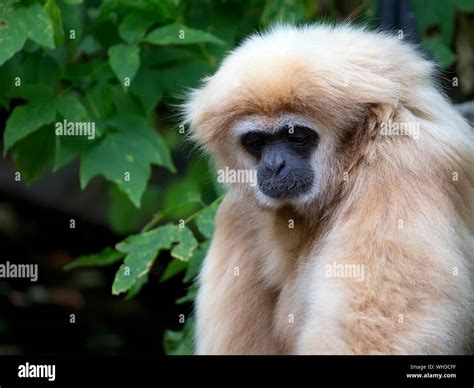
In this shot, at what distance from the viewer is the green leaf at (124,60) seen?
16.2ft

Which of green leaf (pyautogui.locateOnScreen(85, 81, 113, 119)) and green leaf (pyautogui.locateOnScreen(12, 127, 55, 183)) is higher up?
green leaf (pyautogui.locateOnScreen(85, 81, 113, 119))

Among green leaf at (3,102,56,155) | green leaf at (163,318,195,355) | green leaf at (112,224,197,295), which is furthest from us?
green leaf at (163,318,195,355)

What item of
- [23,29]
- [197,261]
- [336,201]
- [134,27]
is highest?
[134,27]

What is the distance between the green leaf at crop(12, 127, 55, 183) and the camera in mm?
5344

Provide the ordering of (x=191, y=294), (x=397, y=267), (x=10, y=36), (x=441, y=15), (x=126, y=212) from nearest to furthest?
(x=397, y=267) < (x=10, y=36) < (x=191, y=294) < (x=441, y=15) < (x=126, y=212)

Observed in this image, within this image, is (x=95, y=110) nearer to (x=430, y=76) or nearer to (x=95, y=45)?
(x=95, y=45)

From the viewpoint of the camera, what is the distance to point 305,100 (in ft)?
13.7

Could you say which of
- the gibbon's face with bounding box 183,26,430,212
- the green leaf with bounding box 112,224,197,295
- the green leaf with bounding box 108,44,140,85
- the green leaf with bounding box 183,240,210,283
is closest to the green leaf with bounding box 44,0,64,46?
the green leaf with bounding box 108,44,140,85

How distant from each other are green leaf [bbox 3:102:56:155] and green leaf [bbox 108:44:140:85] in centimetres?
44

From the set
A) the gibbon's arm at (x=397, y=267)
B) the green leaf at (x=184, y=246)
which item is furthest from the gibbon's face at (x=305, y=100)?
the green leaf at (x=184, y=246)

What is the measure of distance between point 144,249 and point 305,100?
4.26 feet

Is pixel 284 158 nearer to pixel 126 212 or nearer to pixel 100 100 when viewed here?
pixel 100 100

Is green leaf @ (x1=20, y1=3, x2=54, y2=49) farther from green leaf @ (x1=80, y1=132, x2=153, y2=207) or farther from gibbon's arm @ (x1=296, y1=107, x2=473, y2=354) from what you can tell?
gibbon's arm @ (x1=296, y1=107, x2=473, y2=354)

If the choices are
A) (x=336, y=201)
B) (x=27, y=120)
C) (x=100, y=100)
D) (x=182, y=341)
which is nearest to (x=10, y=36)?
(x=27, y=120)
